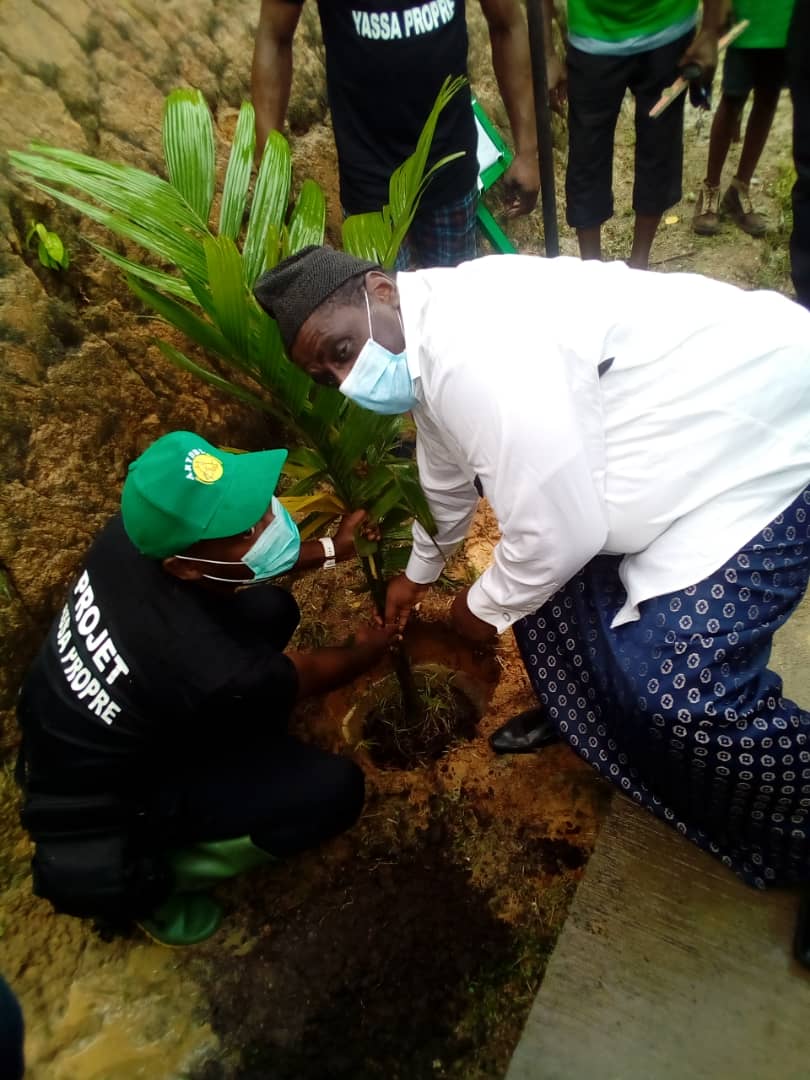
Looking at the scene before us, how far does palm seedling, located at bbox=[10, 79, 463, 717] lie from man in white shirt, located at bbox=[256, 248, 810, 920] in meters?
0.19

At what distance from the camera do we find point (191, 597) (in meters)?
1.55

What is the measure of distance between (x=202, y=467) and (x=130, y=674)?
453mm

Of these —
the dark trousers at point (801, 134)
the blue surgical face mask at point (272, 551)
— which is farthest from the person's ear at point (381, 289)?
the dark trousers at point (801, 134)

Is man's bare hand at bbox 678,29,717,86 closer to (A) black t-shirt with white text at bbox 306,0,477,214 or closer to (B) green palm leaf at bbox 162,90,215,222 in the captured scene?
(A) black t-shirt with white text at bbox 306,0,477,214

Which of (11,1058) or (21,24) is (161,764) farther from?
(21,24)

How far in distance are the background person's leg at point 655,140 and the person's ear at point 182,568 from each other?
8.45 feet

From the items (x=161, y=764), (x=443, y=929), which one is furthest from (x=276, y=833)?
(x=443, y=929)

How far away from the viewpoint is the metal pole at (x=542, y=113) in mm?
2262

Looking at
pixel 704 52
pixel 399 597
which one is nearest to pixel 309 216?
pixel 399 597

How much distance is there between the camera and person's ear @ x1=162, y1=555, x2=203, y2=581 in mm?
1487

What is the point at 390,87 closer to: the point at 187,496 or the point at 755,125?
the point at 187,496

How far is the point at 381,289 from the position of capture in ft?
4.36

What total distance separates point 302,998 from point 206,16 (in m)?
3.31

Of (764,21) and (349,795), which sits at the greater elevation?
(764,21)
